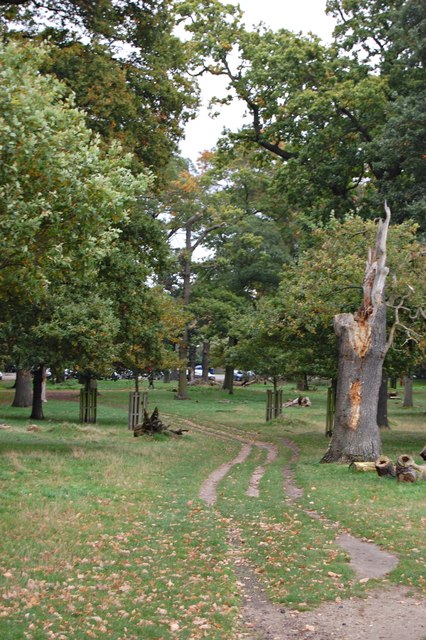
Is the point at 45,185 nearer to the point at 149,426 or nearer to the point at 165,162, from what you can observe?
the point at 165,162

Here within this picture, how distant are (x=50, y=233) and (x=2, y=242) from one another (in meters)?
0.83

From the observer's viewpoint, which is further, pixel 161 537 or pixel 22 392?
pixel 22 392

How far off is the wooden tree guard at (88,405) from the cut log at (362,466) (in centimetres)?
1709

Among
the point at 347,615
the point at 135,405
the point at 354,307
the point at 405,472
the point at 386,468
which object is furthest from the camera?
the point at 135,405

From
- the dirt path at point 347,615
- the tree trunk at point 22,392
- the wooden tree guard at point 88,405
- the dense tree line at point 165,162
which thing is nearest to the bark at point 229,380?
the tree trunk at point 22,392

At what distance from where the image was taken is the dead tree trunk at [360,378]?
19.3 m

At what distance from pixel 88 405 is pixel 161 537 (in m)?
22.3

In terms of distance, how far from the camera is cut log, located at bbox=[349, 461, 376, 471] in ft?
59.1

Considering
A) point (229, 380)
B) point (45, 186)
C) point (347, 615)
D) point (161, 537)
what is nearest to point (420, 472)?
point (161, 537)

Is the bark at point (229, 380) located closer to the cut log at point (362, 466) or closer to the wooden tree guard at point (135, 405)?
the wooden tree guard at point (135, 405)

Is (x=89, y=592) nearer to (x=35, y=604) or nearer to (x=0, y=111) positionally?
(x=35, y=604)

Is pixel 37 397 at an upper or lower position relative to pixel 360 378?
lower

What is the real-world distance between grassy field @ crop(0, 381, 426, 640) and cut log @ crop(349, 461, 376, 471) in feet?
0.98

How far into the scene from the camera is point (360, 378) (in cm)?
1944
